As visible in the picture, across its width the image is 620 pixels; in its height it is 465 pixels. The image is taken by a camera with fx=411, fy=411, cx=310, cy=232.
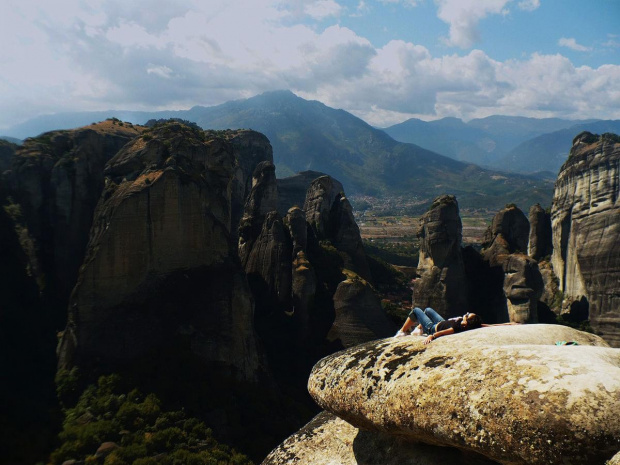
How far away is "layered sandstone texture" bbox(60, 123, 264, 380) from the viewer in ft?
71.9

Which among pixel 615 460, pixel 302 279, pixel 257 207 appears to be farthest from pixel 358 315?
pixel 615 460

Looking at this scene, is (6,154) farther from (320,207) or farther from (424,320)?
(424,320)

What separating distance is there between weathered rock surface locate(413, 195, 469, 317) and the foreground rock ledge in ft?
85.8

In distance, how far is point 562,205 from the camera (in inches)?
1676

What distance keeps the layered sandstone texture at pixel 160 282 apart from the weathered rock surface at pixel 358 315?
25.0 feet

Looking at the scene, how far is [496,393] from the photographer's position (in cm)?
427

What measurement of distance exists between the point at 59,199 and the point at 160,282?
46.2 feet

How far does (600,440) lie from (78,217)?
34244 mm

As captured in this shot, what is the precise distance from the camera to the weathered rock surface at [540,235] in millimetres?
46219

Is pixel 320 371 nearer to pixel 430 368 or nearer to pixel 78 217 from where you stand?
pixel 430 368

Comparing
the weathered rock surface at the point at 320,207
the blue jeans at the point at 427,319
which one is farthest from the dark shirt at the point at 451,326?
the weathered rock surface at the point at 320,207

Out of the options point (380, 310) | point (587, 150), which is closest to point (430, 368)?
point (380, 310)

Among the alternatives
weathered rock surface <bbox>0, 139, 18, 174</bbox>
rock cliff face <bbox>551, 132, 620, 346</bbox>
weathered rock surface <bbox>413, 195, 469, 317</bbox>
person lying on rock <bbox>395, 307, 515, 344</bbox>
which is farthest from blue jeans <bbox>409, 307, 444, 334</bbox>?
weathered rock surface <bbox>0, 139, 18, 174</bbox>

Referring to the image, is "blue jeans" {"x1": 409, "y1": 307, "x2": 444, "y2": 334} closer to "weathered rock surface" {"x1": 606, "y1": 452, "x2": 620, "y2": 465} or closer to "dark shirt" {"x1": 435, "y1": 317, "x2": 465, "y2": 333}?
"dark shirt" {"x1": 435, "y1": 317, "x2": 465, "y2": 333}
